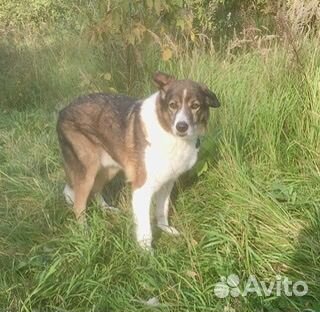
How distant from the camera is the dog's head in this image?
3.40m

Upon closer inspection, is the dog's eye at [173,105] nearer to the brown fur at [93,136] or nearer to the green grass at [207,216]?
the brown fur at [93,136]

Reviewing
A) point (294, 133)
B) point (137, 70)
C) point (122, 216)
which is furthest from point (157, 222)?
point (137, 70)

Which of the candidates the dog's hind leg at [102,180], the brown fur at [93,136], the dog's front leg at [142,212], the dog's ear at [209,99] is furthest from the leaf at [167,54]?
the dog's front leg at [142,212]

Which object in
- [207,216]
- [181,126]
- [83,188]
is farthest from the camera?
[83,188]

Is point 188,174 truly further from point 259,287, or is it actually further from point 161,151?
point 259,287

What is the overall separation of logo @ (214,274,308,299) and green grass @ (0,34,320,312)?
0.13 feet

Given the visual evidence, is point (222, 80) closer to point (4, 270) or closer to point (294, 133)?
point (294, 133)

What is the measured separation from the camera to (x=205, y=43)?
564 centimetres

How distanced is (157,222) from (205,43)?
251 centimetres

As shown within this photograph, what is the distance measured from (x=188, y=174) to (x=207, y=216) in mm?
630

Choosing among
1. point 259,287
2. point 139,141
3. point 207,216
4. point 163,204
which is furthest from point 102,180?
point 259,287

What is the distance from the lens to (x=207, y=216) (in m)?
3.83

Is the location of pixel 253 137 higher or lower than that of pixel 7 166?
higher

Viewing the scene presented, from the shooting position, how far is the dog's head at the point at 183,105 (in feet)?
11.1
